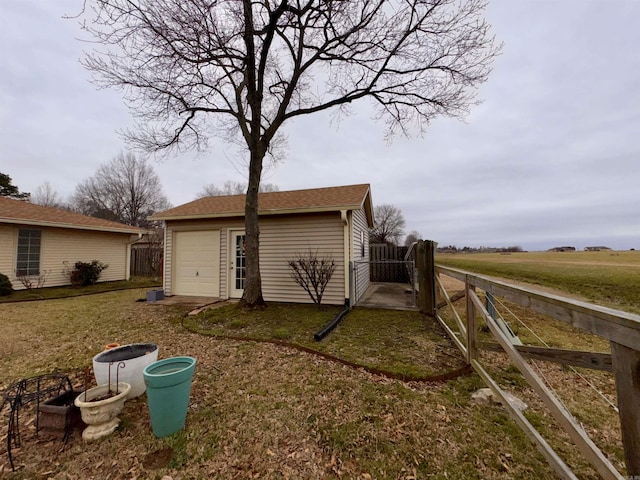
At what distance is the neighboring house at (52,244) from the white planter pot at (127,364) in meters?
10.3

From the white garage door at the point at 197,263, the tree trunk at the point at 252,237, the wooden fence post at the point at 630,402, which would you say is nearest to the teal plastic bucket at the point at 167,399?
the wooden fence post at the point at 630,402

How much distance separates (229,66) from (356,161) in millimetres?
10915

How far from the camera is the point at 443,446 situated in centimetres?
212

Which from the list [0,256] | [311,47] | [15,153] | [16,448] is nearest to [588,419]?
[16,448]

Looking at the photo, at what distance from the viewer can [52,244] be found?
10367 millimetres

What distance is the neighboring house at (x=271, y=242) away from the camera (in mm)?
7359

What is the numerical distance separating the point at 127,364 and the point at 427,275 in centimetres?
570

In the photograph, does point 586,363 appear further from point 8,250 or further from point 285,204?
point 8,250

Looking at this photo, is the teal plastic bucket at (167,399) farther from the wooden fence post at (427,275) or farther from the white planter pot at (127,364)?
the wooden fence post at (427,275)

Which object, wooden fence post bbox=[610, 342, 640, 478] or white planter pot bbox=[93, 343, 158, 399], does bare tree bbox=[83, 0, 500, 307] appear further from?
wooden fence post bbox=[610, 342, 640, 478]

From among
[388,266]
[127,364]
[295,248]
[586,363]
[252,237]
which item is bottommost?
[127,364]

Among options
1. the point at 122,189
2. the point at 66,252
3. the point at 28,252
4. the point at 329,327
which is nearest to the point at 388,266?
the point at 329,327

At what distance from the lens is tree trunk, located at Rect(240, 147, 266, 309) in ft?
21.2

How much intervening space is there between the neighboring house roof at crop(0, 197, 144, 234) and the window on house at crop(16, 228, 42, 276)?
538mm
